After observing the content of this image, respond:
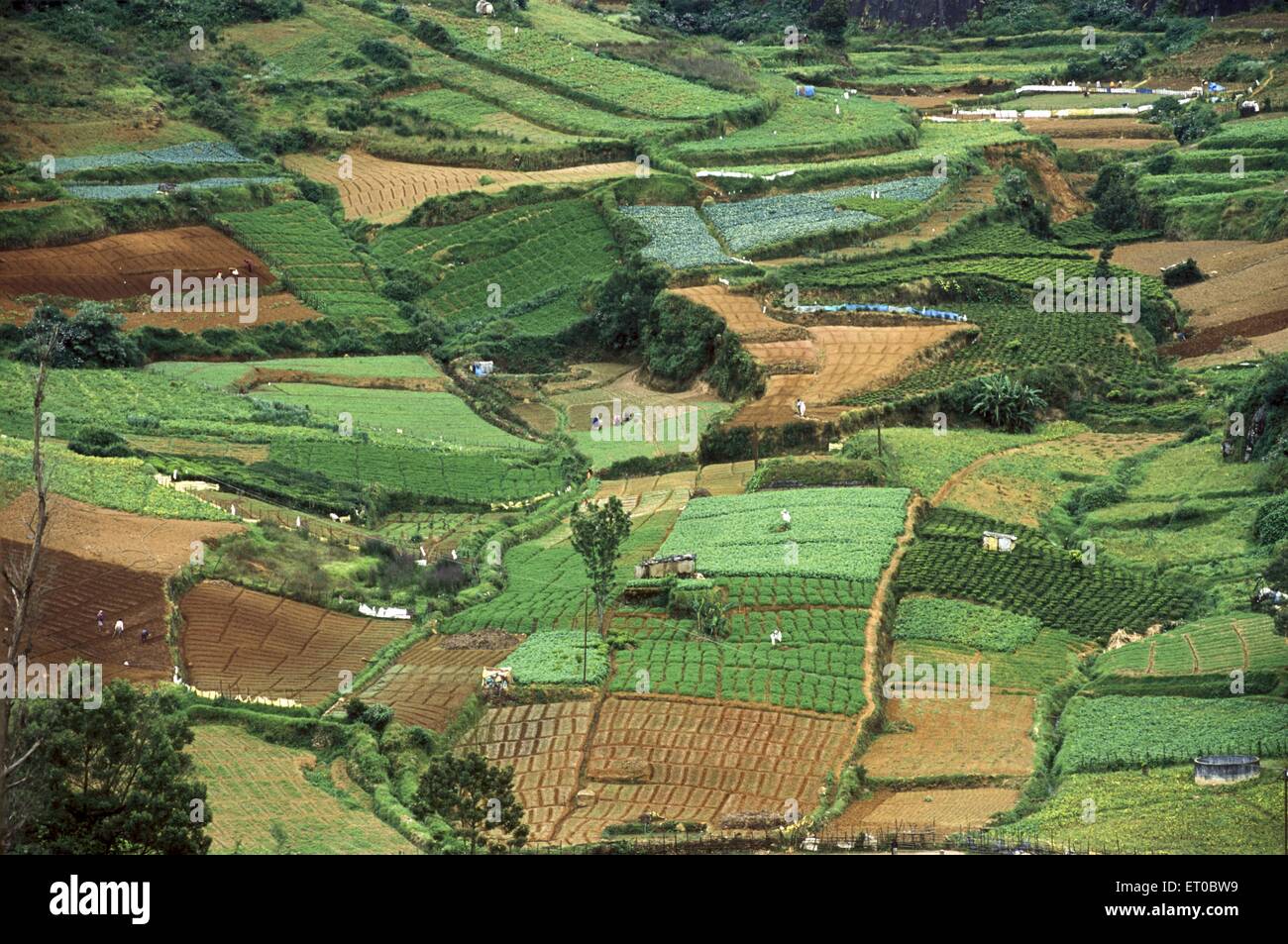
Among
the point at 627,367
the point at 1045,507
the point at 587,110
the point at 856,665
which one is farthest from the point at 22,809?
the point at 587,110

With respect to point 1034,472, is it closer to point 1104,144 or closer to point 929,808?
point 929,808

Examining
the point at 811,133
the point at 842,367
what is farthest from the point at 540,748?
the point at 811,133

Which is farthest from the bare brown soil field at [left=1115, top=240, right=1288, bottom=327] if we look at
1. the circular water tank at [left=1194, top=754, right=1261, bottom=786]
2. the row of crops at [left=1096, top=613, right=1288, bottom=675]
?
the circular water tank at [left=1194, top=754, right=1261, bottom=786]

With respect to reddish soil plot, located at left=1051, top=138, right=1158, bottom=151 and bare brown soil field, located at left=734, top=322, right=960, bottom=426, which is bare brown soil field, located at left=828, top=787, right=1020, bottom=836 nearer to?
bare brown soil field, located at left=734, top=322, right=960, bottom=426

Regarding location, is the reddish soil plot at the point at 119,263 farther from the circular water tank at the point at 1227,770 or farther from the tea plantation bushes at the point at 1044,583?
the circular water tank at the point at 1227,770

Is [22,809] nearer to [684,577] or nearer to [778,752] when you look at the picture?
[778,752]
